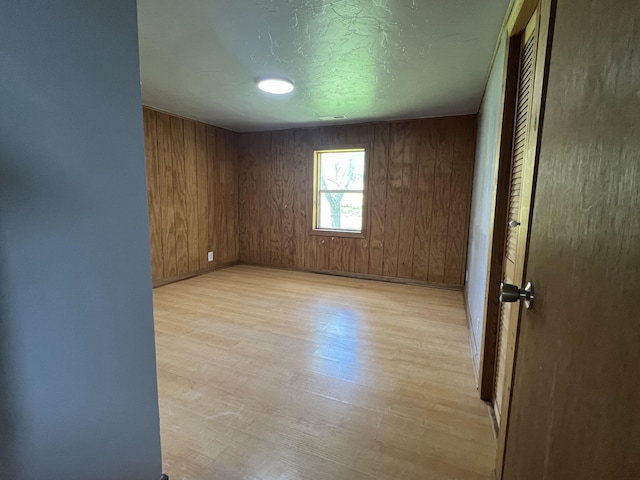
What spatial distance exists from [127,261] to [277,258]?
158 inches

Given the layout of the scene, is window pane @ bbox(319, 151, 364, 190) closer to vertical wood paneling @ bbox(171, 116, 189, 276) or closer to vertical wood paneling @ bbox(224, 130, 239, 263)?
vertical wood paneling @ bbox(224, 130, 239, 263)

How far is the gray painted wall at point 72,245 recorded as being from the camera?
66cm

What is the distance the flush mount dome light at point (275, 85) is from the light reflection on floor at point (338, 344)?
2164 millimetres

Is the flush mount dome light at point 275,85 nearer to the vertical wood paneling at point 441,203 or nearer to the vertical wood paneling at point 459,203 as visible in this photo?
the vertical wood paneling at point 441,203

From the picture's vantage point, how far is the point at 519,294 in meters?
0.79

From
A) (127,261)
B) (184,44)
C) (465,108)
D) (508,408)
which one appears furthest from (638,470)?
(465,108)

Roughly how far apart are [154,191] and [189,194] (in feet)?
1.81

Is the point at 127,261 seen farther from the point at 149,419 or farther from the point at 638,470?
the point at 638,470

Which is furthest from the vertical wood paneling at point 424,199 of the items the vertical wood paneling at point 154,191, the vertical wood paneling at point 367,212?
the vertical wood paneling at point 154,191

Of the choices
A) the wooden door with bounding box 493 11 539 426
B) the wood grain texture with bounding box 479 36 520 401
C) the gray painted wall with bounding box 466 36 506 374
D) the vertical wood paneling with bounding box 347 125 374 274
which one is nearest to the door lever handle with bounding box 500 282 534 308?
the wooden door with bounding box 493 11 539 426

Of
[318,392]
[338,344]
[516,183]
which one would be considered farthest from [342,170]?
[318,392]

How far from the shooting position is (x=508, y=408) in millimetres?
Result: 985

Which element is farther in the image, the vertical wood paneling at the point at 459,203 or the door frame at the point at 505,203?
the vertical wood paneling at the point at 459,203

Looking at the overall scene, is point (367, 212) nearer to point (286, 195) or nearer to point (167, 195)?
point (286, 195)
